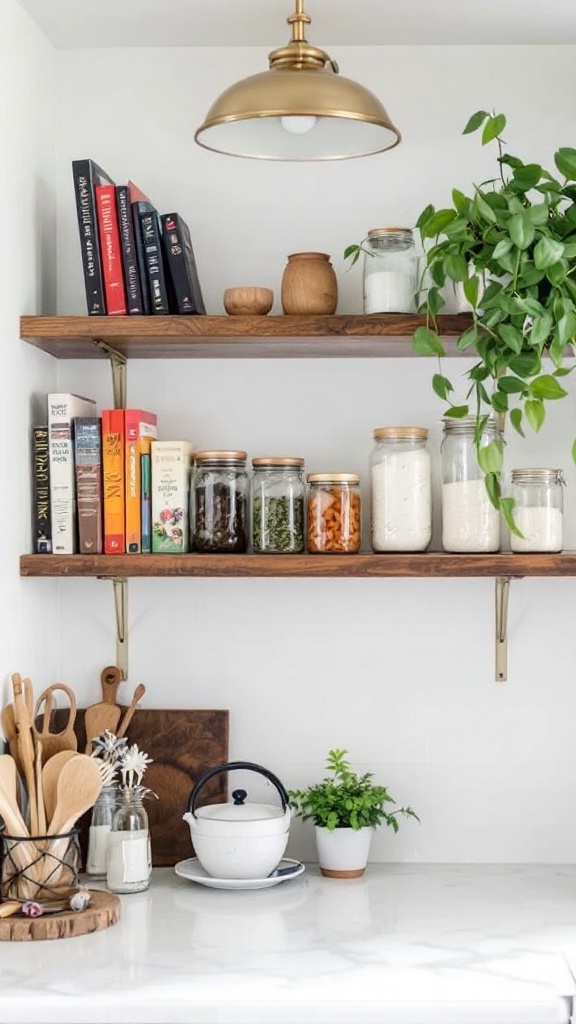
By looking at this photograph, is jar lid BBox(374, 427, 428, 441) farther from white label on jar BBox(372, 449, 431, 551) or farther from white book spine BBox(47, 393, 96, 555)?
white book spine BBox(47, 393, 96, 555)

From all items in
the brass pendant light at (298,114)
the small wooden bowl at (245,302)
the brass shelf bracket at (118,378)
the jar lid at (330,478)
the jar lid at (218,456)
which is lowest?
the jar lid at (330,478)

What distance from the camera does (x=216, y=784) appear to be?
8.32 feet

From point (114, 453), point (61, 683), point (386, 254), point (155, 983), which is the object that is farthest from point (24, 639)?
point (386, 254)

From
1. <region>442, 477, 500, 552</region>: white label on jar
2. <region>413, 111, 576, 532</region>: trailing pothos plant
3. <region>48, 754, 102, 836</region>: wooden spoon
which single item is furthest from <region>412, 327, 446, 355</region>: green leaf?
<region>48, 754, 102, 836</region>: wooden spoon

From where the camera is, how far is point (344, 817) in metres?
2.40

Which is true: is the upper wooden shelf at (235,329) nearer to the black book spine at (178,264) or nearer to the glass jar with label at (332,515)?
the black book spine at (178,264)

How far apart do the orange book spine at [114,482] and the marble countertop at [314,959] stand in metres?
0.64

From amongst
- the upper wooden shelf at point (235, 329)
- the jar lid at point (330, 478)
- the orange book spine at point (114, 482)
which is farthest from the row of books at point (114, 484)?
the jar lid at point (330, 478)

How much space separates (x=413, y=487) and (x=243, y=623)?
0.48 metres

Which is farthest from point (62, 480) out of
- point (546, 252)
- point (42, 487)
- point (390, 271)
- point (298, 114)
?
point (546, 252)

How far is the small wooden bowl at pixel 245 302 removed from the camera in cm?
238

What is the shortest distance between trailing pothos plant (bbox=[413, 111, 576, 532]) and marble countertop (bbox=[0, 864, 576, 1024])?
0.67 meters

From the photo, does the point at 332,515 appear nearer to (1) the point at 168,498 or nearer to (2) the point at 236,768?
(1) the point at 168,498

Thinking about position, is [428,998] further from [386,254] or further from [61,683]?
[386,254]
